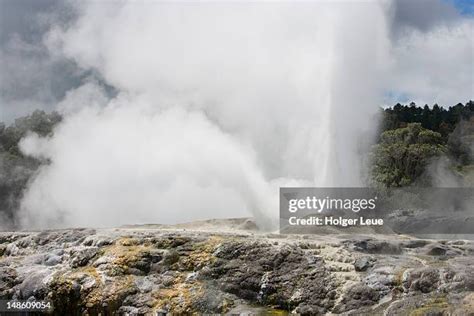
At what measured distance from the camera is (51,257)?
50.6ft

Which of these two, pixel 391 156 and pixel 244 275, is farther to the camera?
pixel 391 156

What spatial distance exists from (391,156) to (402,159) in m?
0.75

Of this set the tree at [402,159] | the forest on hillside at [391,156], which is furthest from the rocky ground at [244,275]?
the tree at [402,159]

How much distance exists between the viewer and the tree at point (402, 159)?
128 ft

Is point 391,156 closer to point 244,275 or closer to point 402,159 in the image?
point 402,159

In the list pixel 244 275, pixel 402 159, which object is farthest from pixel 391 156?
pixel 244 275

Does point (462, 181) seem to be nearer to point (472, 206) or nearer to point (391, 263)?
point (472, 206)

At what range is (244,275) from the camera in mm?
13422

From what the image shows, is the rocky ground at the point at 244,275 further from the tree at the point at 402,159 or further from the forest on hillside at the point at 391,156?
the tree at the point at 402,159

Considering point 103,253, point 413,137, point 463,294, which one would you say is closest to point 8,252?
point 103,253

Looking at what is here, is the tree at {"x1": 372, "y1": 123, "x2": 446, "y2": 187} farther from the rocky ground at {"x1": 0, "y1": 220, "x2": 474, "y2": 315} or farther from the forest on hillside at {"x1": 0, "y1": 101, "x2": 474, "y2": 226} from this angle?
the rocky ground at {"x1": 0, "y1": 220, "x2": 474, "y2": 315}

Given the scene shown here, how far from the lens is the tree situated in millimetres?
38969

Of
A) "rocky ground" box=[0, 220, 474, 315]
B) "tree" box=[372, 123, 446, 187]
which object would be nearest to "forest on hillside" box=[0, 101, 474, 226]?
"tree" box=[372, 123, 446, 187]

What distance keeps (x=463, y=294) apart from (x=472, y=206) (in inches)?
784
